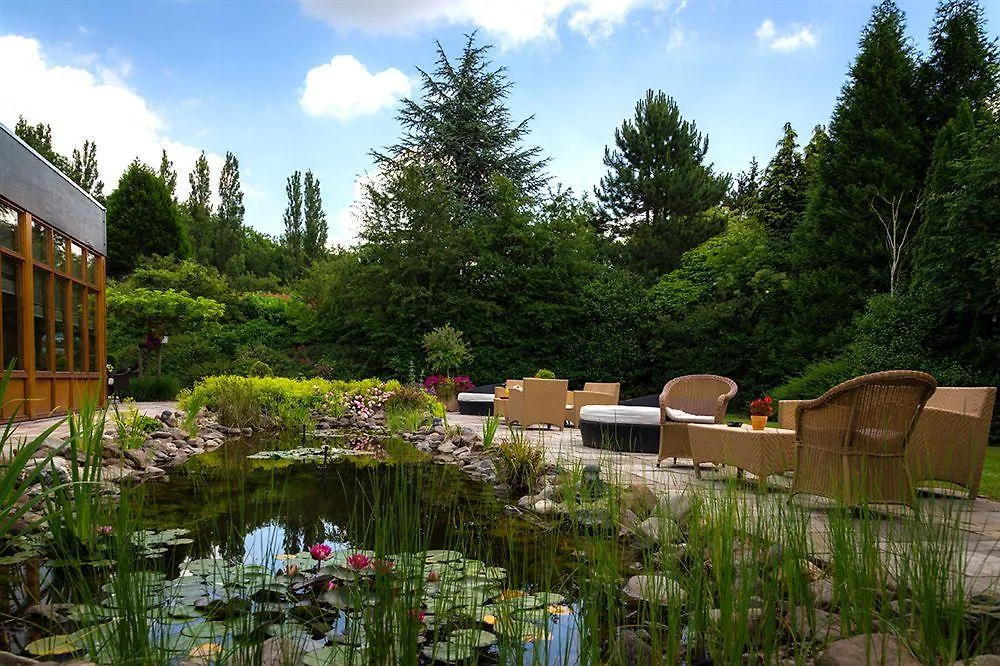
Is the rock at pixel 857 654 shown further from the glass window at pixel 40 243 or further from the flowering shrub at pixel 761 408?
the glass window at pixel 40 243

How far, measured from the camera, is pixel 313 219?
27.0m

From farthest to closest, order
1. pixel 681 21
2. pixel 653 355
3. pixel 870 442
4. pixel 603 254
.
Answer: pixel 603 254 → pixel 653 355 → pixel 681 21 → pixel 870 442

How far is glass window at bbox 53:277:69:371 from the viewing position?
8.67 meters

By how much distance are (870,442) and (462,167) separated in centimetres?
1566

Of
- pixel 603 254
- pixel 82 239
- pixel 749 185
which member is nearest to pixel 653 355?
pixel 603 254

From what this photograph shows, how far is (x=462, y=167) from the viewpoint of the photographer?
58.5 feet

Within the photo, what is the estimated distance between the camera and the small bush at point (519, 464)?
4.57 metres

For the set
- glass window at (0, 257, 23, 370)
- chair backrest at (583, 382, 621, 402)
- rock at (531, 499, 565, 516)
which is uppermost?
glass window at (0, 257, 23, 370)

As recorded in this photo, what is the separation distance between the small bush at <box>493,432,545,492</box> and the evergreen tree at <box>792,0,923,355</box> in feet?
29.4

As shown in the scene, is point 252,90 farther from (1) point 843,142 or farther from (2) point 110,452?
(1) point 843,142

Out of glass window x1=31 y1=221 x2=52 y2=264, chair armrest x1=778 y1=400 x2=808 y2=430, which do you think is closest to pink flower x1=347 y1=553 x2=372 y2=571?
chair armrest x1=778 y1=400 x2=808 y2=430

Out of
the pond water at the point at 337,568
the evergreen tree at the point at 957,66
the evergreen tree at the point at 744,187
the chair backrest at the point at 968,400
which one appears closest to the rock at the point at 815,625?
the pond water at the point at 337,568

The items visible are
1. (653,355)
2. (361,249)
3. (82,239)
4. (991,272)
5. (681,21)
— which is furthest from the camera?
(361,249)

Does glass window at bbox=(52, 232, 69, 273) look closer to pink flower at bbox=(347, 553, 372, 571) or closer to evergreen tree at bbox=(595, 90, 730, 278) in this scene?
pink flower at bbox=(347, 553, 372, 571)
